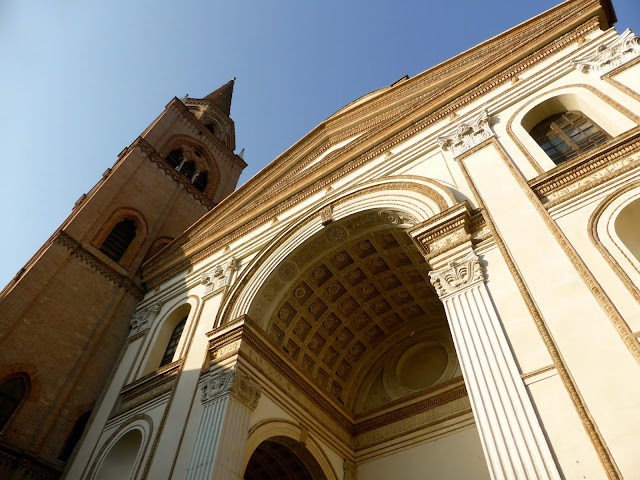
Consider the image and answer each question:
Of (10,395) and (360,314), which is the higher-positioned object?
(360,314)

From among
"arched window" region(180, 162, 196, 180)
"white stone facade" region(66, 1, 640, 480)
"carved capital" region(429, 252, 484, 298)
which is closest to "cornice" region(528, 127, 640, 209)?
"white stone facade" region(66, 1, 640, 480)

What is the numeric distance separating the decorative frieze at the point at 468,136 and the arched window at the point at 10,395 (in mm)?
12466

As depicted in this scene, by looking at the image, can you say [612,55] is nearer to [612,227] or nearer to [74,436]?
[612,227]

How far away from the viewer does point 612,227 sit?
6742mm

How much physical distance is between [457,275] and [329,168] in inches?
259

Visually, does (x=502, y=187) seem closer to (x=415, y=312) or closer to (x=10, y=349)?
(x=415, y=312)

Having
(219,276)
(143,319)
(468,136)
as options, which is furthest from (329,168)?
(143,319)

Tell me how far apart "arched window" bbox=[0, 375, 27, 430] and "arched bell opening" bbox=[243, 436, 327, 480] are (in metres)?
6.27

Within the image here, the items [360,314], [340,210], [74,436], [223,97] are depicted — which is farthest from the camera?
[223,97]

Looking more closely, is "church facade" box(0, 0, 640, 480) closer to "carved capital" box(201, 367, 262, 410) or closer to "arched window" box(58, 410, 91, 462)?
"carved capital" box(201, 367, 262, 410)

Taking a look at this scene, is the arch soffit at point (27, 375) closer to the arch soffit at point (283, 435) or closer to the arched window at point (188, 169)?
the arch soffit at point (283, 435)

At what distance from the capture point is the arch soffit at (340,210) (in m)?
10.0

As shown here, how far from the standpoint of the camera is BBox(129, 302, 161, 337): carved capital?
14.6 m

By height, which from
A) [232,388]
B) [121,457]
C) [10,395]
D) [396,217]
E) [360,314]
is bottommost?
[121,457]
